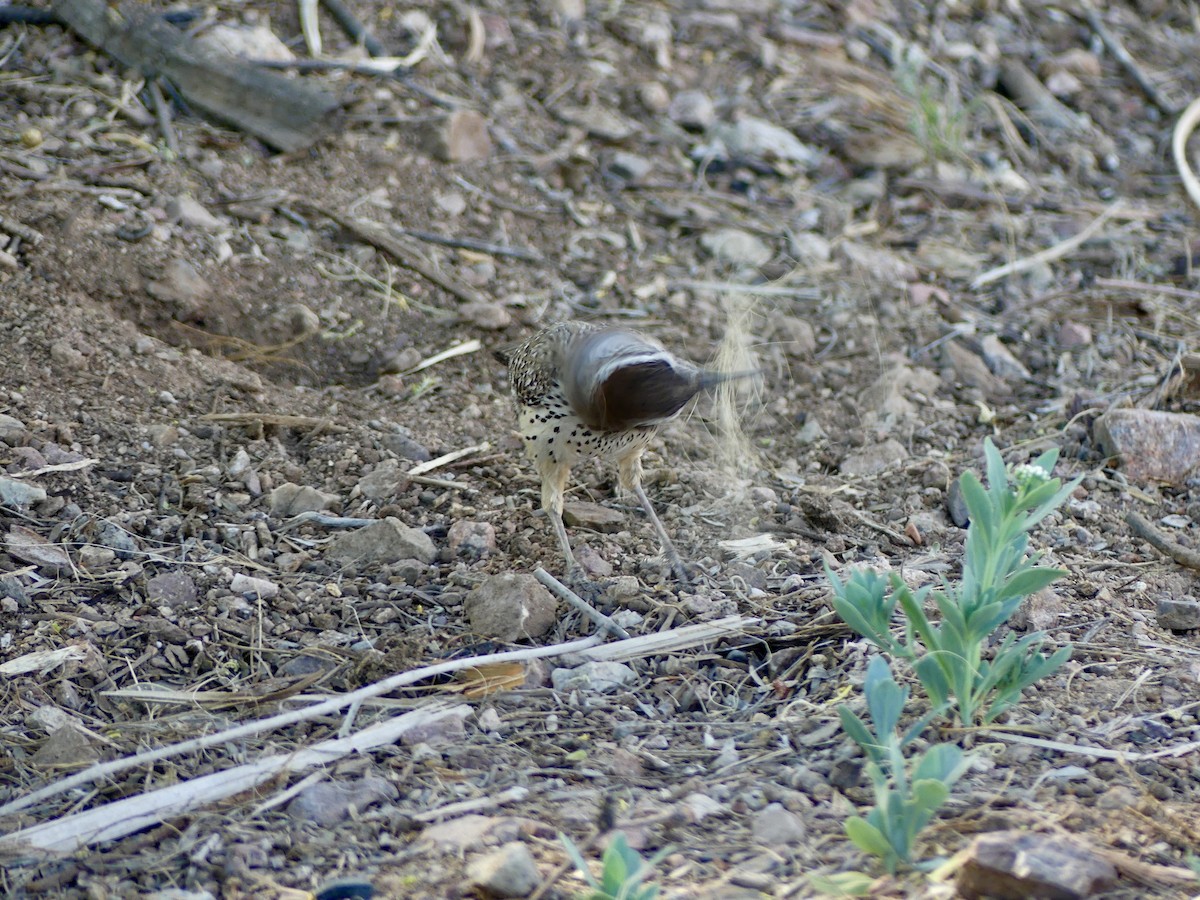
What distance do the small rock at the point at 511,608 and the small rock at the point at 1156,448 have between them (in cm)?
Answer: 261

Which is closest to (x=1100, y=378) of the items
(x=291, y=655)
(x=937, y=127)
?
(x=937, y=127)

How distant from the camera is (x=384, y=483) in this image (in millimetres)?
5227

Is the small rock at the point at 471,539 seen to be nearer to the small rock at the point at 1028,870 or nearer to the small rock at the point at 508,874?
the small rock at the point at 508,874

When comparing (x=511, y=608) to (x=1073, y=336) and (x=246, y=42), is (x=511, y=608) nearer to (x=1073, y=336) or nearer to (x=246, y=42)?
(x=1073, y=336)

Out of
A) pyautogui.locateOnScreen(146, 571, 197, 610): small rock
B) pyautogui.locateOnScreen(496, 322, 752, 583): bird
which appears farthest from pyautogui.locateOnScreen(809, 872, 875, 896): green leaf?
pyautogui.locateOnScreen(146, 571, 197, 610): small rock

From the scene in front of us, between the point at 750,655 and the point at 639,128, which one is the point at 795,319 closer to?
the point at 639,128

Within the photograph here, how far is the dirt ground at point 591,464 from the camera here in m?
→ 3.35

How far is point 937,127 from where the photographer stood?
8.16 metres

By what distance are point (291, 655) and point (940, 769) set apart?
223 cm

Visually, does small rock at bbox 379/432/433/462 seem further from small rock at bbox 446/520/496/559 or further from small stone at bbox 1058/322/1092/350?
small stone at bbox 1058/322/1092/350

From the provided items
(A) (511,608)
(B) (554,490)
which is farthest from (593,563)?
(A) (511,608)

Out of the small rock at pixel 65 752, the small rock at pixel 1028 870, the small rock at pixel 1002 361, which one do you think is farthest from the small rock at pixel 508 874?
the small rock at pixel 1002 361

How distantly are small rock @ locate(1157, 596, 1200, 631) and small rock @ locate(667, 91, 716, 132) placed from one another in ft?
16.1

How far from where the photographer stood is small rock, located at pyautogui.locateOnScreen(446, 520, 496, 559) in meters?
4.88
